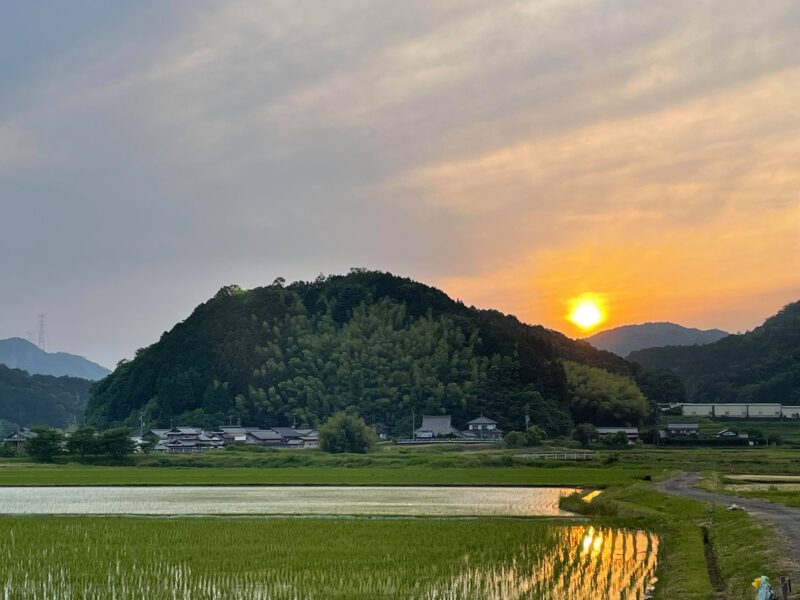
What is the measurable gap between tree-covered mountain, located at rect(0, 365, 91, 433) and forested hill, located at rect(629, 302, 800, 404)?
108113mm

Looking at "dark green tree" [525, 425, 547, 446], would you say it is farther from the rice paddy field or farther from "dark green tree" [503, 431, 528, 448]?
the rice paddy field

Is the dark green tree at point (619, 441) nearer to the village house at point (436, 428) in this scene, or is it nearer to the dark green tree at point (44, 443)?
the village house at point (436, 428)

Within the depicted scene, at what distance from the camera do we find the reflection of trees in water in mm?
15039

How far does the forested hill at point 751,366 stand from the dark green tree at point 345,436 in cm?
6830

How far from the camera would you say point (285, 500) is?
33.3 metres

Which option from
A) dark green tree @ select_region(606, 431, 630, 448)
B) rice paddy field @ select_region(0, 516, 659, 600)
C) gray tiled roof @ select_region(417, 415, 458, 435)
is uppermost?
gray tiled roof @ select_region(417, 415, 458, 435)

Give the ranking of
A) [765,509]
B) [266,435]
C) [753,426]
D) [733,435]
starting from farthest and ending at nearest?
[753,426] < [266,435] < [733,435] < [765,509]

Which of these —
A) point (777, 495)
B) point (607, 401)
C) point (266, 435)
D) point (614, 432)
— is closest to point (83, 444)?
point (266, 435)

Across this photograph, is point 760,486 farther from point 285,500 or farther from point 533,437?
point 533,437

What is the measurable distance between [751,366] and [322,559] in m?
122

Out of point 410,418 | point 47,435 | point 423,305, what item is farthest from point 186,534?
point 423,305

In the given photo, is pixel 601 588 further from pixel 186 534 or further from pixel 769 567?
pixel 186 534

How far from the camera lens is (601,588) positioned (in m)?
15.4

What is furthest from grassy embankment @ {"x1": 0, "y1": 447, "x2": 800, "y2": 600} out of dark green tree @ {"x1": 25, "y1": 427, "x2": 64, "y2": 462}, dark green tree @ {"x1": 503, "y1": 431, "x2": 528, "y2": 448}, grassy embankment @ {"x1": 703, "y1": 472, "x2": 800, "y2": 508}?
dark green tree @ {"x1": 503, "y1": 431, "x2": 528, "y2": 448}
